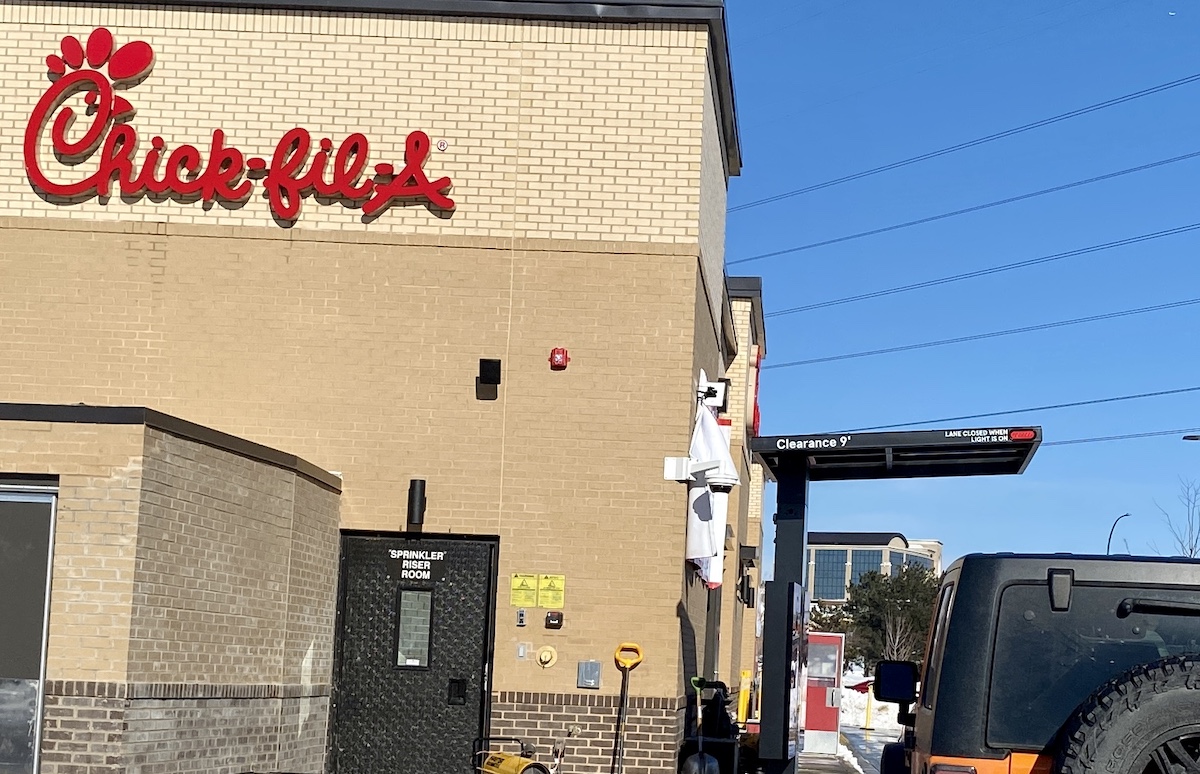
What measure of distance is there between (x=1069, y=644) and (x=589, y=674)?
28.1 ft

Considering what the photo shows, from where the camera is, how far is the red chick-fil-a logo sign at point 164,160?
15.0 meters

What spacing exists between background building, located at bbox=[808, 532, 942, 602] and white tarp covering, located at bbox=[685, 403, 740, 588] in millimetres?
141491

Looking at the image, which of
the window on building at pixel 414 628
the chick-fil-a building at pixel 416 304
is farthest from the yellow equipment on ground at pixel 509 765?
the window on building at pixel 414 628

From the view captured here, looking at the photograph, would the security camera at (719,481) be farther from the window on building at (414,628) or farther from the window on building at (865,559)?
the window on building at (865,559)

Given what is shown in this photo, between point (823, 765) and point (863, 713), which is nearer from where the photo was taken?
point (823, 765)

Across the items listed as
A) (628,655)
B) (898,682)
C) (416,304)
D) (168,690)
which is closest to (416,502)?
(416,304)

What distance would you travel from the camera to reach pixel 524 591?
47.9 ft

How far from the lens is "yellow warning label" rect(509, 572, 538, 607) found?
14.6 m

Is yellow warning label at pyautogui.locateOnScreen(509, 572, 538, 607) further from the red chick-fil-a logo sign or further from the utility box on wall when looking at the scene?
the utility box on wall

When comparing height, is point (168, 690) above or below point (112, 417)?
below

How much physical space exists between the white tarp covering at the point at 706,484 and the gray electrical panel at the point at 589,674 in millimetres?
1476

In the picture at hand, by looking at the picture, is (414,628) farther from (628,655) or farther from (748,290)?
(748,290)

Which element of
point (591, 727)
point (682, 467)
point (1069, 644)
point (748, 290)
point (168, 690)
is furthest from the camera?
point (748, 290)

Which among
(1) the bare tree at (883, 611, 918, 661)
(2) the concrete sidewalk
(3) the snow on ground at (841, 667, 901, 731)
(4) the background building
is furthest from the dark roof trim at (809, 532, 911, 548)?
(2) the concrete sidewalk
